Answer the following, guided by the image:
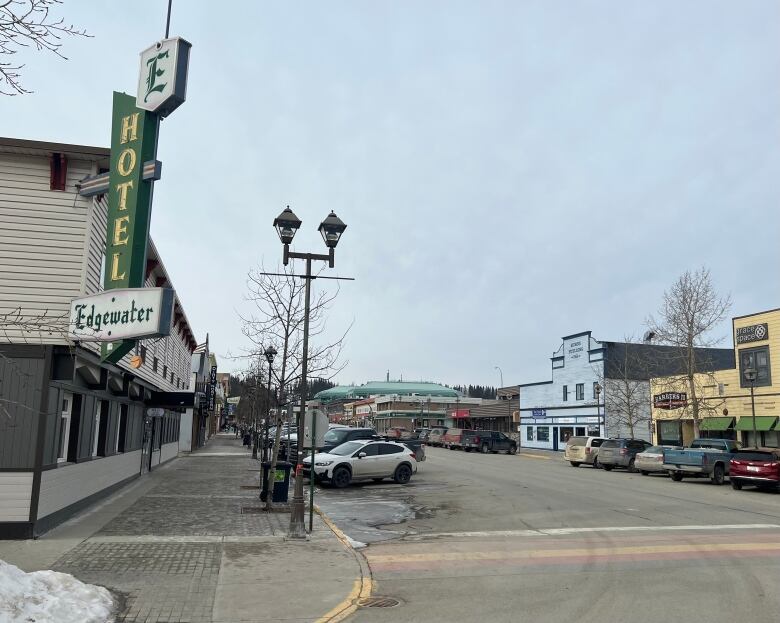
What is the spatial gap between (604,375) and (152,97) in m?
42.5

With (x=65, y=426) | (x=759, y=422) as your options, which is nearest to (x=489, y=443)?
(x=759, y=422)

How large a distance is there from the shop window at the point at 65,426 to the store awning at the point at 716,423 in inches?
1316

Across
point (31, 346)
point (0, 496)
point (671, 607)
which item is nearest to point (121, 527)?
point (0, 496)

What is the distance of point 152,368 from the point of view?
71.3 feet

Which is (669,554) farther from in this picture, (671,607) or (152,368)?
(152,368)

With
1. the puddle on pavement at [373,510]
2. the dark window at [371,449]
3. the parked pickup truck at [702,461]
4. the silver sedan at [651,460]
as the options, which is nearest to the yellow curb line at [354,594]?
the puddle on pavement at [373,510]

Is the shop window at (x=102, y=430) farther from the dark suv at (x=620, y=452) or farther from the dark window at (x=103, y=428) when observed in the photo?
the dark suv at (x=620, y=452)

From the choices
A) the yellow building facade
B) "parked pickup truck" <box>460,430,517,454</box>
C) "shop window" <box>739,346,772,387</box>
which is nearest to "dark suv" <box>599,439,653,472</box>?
the yellow building facade

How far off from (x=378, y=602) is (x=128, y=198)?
7.29 meters

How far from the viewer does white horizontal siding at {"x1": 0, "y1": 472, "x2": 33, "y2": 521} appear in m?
10.7

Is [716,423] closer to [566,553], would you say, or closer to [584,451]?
[584,451]

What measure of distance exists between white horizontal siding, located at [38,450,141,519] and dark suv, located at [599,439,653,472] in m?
22.2

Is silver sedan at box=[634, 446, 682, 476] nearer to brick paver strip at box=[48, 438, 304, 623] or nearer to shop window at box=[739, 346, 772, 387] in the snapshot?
shop window at box=[739, 346, 772, 387]

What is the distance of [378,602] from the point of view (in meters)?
7.61
